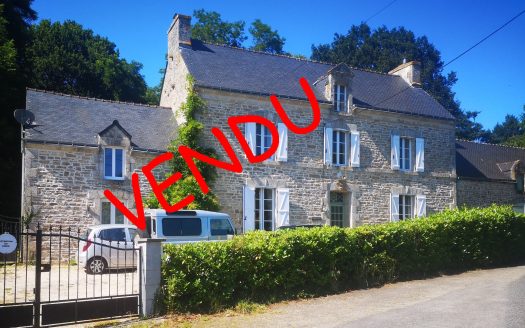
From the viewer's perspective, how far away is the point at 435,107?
75.2 feet

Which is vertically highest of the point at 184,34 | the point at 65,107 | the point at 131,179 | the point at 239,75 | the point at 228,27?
the point at 228,27

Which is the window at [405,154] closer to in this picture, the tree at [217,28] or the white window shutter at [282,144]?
the white window shutter at [282,144]

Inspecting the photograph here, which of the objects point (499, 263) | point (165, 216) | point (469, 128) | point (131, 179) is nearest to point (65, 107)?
point (131, 179)

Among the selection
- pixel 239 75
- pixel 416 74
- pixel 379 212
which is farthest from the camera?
pixel 416 74

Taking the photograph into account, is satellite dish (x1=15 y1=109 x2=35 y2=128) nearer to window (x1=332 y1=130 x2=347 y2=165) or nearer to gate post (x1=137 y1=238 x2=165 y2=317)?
gate post (x1=137 y1=238 x2=165 y2=317)

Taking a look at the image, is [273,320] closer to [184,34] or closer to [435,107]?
[184,34]

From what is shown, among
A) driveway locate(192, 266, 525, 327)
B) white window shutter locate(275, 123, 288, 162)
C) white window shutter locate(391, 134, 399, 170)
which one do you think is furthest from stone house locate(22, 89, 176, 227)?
white window shutter locate(391, 134, 399, 170)

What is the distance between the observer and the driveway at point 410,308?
25.3 ft

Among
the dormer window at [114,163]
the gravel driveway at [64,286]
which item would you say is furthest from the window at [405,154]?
the gravel driveway at [64,286]

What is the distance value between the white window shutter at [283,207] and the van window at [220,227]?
4.40 meters

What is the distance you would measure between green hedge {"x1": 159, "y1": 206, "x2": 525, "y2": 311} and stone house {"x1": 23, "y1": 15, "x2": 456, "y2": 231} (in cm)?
658

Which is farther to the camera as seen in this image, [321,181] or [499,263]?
[321,181]

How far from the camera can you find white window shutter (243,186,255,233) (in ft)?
57.1

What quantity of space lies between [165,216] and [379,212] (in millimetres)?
10813
